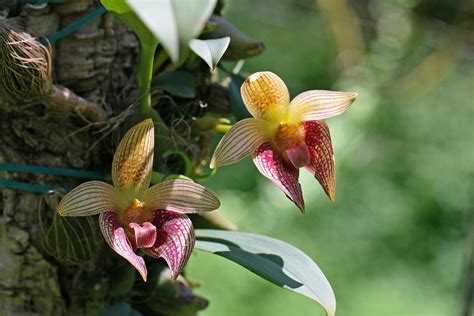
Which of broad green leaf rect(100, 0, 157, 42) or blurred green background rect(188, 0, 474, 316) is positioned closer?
broad green leaf rect(100, 0, 157, 42)

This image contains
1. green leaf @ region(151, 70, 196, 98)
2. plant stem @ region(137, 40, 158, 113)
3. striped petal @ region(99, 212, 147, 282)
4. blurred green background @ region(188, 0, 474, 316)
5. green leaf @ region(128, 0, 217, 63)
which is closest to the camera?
green leaf @ region(128, 0, 217, 63)

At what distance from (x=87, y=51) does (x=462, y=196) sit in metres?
2.48

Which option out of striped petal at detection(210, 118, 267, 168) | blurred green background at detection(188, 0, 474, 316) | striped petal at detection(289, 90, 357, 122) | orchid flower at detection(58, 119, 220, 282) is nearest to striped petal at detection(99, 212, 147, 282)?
orchid flower at detection(58, 119, 220, 282)

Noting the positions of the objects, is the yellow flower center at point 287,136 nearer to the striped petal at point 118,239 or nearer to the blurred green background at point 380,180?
the striped petal at point 118,239

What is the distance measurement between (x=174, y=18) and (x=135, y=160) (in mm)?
290

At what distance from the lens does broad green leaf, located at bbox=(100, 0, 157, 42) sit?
74cm

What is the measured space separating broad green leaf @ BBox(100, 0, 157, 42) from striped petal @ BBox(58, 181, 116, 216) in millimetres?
153

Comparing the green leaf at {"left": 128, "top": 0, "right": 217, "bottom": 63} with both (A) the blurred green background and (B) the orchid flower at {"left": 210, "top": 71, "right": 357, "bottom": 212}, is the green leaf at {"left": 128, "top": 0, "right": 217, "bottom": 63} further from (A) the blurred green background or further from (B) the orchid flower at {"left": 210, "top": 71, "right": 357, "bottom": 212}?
(A) the blurred green background

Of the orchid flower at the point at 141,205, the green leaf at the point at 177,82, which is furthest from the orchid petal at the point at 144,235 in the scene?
the green leaf at the point at 177,82

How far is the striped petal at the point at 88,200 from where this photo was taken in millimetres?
753

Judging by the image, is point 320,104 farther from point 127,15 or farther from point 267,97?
point 127,15

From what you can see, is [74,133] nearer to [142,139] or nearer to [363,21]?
[142,139]

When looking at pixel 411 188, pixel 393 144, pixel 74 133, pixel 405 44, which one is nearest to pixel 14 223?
pixel 74 133

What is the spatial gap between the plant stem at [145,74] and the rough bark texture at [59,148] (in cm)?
5
